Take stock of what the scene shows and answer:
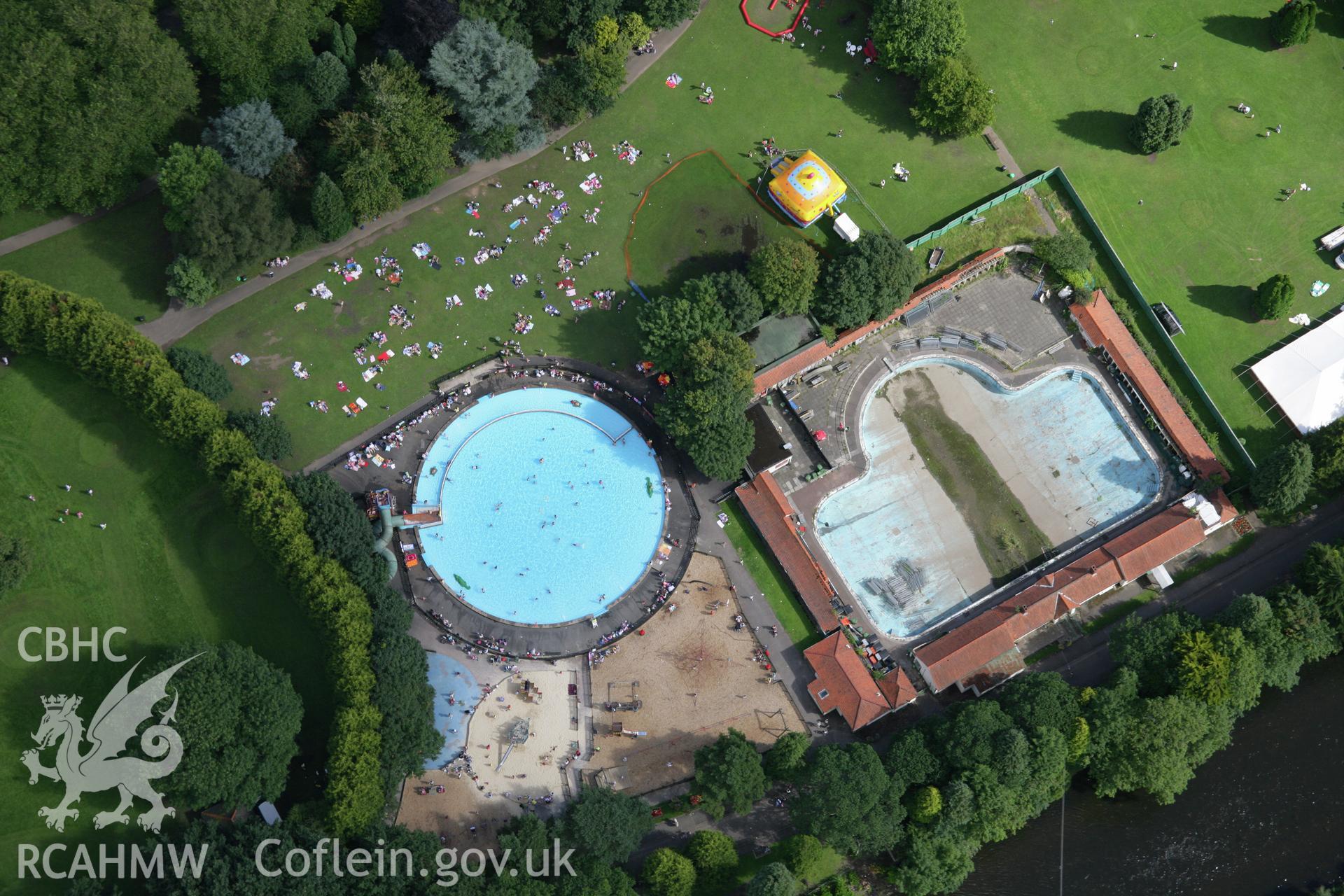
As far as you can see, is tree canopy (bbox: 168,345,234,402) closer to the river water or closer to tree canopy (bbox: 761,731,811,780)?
tree canopy (bbox: 761,731,811,780)

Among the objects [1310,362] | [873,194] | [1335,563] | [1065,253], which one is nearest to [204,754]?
[873,194]

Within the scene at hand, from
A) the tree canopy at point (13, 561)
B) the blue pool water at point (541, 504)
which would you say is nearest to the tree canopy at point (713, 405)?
the blue pool water at point (541, 504)

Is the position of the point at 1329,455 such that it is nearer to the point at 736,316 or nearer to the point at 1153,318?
the point at 1153,318

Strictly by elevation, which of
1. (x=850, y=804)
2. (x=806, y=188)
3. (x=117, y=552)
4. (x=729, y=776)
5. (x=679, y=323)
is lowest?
(x=850, y=804)

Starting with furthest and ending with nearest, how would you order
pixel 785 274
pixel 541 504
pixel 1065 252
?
pixel 1065 252 → pixel 541 504 → pixel 785 274

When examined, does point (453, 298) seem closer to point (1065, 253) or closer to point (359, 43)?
point (359, 43)

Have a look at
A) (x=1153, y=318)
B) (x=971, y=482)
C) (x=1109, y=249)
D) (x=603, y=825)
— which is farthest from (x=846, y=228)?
(x=603, y=825)
